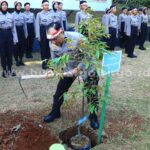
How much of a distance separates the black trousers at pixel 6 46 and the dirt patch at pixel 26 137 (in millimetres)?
3000

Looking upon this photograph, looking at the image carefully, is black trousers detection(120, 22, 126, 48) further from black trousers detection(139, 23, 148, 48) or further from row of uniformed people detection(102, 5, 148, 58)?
black trousers detection(139, 23, 148, 48)

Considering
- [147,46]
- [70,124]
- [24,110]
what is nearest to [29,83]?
[24,110]

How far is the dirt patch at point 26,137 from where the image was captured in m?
4.47

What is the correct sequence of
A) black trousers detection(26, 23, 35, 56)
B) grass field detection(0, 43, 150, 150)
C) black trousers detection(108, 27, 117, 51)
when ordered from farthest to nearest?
black trousers detection(108, 27, 117, 51), black trousers detection(26, 23, 35, 56), grass field detection(0, 43, 150, 150)

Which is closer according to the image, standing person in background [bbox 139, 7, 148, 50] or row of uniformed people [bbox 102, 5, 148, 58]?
row of uniformed people [bbox 102, 5, 148, 58]

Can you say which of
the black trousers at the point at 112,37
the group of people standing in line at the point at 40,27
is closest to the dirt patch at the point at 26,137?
the group of people standing in line at the point at 40,27

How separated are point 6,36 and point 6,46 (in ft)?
0.84

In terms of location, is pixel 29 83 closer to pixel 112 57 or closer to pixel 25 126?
pixel 25 126

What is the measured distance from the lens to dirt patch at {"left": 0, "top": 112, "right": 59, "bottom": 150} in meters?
4.47

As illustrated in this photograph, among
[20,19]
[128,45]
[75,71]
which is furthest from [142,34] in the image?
[75,71]

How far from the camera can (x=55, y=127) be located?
529 cm

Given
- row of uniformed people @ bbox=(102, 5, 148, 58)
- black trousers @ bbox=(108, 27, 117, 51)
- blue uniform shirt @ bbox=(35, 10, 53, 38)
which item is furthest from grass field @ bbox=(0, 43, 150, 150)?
black trousers @ bbox=(108, 27, 117, 51)

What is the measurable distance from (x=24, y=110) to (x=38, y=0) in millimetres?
5626

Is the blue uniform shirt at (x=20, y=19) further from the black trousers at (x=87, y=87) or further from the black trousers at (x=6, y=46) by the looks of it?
the black trousers at (x=87, y=87)
